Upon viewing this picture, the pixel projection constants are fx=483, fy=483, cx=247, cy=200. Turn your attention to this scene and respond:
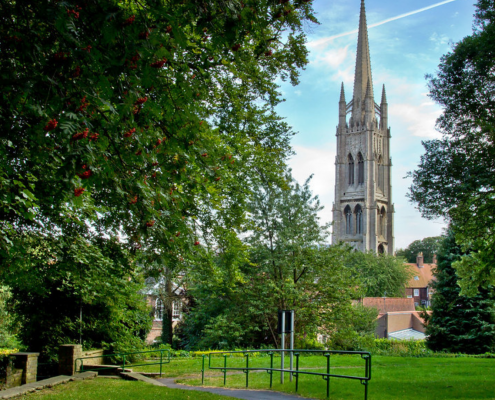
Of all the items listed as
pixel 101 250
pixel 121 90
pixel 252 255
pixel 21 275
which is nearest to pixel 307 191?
pixel 252 255

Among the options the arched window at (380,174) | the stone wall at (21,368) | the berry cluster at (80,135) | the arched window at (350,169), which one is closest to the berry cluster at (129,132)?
the berry cluster at (80,135)

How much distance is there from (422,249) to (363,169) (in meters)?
22.3

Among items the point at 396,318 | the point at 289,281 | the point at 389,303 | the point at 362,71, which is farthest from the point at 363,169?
the point at 289,281

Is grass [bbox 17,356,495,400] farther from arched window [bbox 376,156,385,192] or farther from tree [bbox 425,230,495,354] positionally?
arched window [bbox 376,156,385,192]

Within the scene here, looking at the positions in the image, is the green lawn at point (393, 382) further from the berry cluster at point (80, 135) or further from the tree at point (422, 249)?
the tree at point (422, 249)

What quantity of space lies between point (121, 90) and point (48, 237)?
24.3ft

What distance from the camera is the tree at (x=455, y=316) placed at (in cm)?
2828

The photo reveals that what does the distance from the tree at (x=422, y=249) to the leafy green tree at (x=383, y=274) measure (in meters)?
34.3

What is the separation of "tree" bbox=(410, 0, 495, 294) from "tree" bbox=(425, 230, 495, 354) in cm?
1401

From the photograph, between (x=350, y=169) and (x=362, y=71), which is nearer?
(x=350, y=169)

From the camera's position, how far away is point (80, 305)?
16.3m

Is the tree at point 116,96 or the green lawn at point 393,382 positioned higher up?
the tree at point 116,96

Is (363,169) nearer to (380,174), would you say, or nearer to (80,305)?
(380,174)

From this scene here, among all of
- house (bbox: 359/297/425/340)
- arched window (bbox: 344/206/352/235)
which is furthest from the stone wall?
arched window (bbox: 344/206/352/235)
